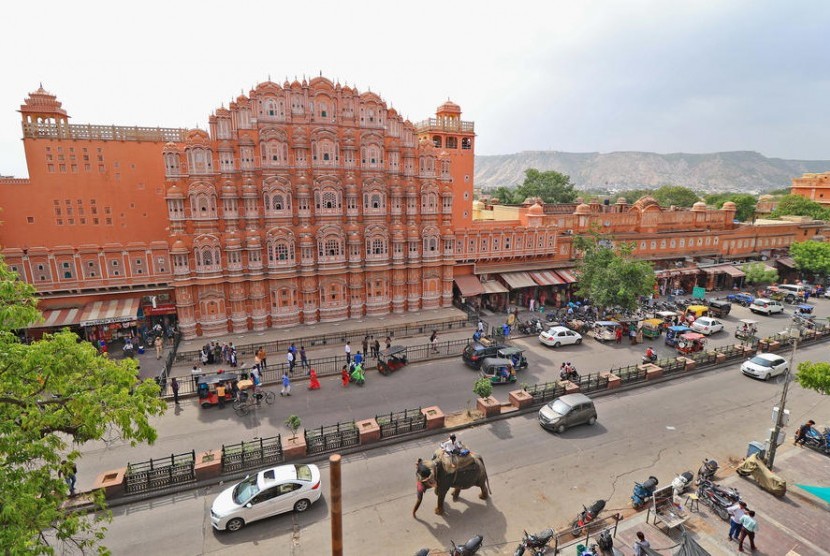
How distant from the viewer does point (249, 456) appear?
1667 cm

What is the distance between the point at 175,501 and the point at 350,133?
27.6m

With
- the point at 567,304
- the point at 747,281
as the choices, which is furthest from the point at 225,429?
the point at 747,281

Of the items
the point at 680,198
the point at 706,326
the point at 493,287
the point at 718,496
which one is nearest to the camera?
the point at 718,496

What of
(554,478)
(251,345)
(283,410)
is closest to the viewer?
(554,478)

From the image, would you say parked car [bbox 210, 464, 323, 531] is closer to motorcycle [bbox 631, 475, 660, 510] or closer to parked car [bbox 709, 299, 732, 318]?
motorcycle [bbox 631, 475, 660, 510]

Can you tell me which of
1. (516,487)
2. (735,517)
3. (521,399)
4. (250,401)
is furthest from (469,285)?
(735,517)

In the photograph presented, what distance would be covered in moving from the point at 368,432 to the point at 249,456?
15.5 feet

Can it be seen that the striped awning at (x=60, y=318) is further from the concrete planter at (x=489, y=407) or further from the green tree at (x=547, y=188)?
the green tree at (x=547, y=188)

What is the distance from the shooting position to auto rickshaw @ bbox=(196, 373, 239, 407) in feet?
72.4

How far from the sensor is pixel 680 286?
5028 cm

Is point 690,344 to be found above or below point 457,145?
below

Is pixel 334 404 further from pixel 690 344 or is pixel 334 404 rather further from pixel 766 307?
pixel 766 307

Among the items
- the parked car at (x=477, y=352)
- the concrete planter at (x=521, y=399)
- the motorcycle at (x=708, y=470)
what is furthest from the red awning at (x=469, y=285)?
the motorcycle at (x=708, y=470)

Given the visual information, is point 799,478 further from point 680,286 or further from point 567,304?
point 680,286
